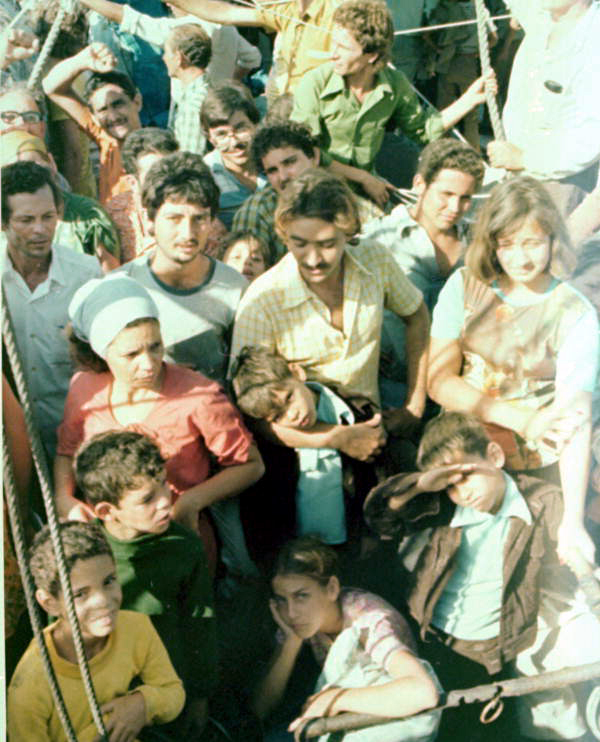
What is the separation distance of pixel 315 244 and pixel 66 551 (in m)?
0.93

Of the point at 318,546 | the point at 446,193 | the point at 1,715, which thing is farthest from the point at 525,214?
the point at 1,715

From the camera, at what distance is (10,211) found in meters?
2.69

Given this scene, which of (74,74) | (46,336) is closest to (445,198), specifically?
(46,336)

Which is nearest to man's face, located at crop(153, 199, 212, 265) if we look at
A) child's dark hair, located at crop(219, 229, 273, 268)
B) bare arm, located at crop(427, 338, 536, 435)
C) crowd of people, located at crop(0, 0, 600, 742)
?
crowd of people, located at crop(0, 0, 600, 742)

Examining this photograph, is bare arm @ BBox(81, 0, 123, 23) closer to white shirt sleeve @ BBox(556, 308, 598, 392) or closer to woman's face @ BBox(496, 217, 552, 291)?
woman's face @ BBox(496, 217, 552, 291)

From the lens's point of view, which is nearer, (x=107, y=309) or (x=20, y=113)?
(x=107, y=309)

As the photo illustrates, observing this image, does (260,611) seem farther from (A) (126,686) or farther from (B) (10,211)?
(B) (10,211)

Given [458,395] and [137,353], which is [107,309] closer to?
[137,353]

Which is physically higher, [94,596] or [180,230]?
[180,230]

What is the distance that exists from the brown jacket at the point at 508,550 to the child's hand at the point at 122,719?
Result: 2.29ft

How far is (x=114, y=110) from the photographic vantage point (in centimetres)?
357

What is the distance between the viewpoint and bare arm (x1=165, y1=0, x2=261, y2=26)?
3.23 m

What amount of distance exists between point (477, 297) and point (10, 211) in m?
1.17

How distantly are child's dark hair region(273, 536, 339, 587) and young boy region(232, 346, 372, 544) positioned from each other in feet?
0.22
